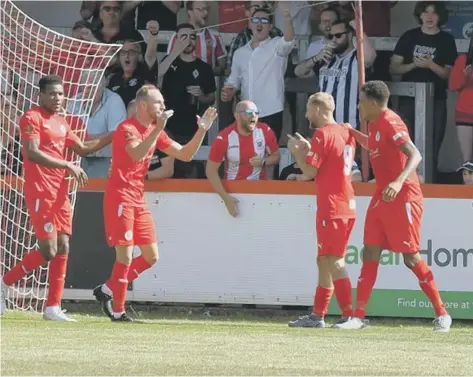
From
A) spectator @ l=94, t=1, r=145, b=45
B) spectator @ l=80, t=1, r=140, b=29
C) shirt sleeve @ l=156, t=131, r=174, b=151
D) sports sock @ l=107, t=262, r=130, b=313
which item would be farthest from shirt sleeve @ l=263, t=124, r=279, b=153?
spectator @ l=80, t=1, r=140, b=29

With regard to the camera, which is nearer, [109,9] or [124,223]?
[124,223]

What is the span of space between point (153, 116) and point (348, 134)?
1.70 m

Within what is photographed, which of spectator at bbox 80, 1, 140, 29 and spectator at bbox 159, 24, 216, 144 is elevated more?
spectator at bbox 80, 1, 140, 29

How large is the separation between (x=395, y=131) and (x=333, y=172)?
649 millimetres

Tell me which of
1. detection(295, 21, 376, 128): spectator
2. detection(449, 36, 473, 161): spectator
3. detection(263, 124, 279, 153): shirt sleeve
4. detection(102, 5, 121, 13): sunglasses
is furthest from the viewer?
detection(102, 5, 121, 13): sunglasses

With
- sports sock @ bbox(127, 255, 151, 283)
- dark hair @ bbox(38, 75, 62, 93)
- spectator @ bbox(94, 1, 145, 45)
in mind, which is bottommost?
sports sock @ bbox(127, 255, 151, 283)

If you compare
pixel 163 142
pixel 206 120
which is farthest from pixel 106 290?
pixel 206 120

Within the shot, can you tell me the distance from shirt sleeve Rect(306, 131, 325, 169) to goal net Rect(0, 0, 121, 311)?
2765 millimetres

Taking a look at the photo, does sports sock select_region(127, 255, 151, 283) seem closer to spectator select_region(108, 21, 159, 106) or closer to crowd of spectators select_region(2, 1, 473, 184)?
crowd of spectators select_region(2, 1, 473, 184)

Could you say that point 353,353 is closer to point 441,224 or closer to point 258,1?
point 441,224

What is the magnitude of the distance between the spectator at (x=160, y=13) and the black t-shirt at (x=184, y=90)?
119 cm

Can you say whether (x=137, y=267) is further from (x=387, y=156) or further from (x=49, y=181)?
(x=387, y=156)

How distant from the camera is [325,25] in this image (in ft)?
49.3

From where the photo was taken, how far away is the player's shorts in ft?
38.9
